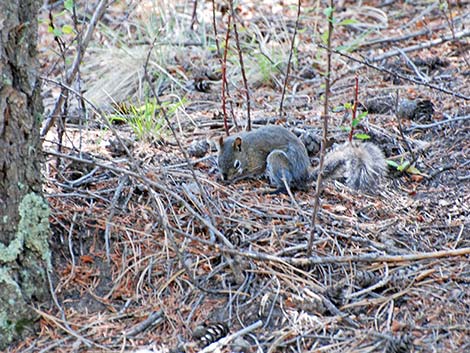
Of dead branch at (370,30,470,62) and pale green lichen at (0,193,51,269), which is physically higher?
dead branch at (370,30,470,62)

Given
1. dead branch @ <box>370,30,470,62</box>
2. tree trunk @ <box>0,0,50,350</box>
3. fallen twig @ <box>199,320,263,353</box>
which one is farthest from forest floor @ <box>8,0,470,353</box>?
dead branch @ <box>370,30,470,62</box>

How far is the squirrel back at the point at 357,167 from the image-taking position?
4.32m

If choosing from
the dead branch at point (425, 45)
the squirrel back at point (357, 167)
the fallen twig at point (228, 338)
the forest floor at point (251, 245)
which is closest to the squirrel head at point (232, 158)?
the forest floor at point (251, 245)

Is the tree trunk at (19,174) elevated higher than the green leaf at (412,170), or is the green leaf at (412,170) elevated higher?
the tree trunk at (19,174)

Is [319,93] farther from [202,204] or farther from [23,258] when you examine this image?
[23,258]

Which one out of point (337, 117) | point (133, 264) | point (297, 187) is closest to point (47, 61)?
point (337, 117)

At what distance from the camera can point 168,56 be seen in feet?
23.5

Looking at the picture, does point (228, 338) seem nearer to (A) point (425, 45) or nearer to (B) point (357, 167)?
(B) point (357, 167)

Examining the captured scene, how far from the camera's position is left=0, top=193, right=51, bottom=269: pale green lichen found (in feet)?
9.73

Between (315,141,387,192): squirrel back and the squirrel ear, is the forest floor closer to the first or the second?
(315,141,387,192): squirrel back

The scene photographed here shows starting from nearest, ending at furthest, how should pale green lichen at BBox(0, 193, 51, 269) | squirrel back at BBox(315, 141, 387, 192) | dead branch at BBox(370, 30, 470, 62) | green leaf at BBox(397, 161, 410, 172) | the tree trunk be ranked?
the tree trunk < pale green lichen at BBox(0, 193, 51, 269) < squirrel back at BBox(315, 141, 387, 192) < green leaf at BBox(397, 161, 410, 172) < dead branch at BBox(370, 30, 470, 62)

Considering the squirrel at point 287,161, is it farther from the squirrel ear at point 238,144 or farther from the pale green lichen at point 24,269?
the pale green lichen at point 24,269

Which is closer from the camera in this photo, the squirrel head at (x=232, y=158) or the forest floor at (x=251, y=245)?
the forest floor at (x=251, y=245)

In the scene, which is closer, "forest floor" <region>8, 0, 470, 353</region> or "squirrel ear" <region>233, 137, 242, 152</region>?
"forest floor" <region>8, 0, 470, 353</region>
